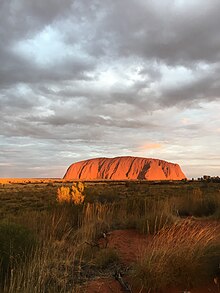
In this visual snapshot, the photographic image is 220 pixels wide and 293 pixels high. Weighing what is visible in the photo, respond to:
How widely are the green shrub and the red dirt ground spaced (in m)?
1.25

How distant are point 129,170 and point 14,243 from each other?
175 m

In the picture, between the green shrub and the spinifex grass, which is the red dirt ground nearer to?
the spinifex grass

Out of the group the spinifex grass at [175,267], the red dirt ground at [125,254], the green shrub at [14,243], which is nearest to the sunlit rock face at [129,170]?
the red dirt ground at [125,254]

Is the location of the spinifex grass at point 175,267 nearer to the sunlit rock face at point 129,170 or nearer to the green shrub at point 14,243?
the green shrub at point 14,243

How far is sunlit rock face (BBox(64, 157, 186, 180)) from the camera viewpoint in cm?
17257

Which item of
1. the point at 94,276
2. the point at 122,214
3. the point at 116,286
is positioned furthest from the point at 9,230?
the point at 122,214

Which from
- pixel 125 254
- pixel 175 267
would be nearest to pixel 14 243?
pixel 125 254

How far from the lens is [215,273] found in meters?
5.15

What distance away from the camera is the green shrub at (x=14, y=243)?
5331mm

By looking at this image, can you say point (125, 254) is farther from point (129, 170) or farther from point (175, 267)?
point (129, 170)

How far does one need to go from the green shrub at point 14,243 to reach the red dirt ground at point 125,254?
1252 mm

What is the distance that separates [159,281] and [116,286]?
0.67m

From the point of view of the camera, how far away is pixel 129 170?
180m

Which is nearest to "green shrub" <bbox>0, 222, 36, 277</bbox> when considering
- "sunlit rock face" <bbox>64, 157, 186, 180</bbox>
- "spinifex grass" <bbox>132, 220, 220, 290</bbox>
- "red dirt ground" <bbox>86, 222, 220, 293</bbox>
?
"red dirt ground" <bbox>86, 222, 220, 293</bbox>
